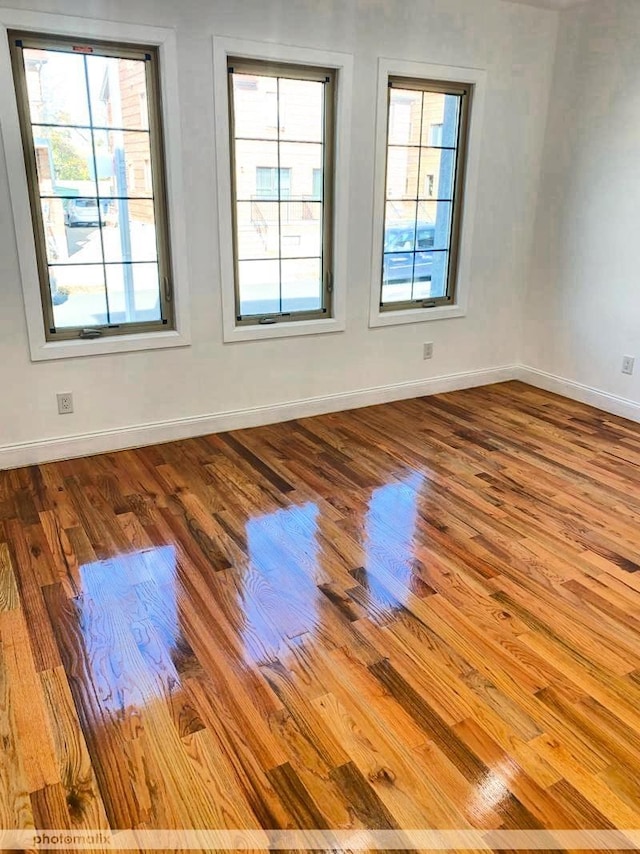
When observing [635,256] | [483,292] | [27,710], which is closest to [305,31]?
[483,292]

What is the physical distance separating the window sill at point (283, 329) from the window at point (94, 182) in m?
0.46

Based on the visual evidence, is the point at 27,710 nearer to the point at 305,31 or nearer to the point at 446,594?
the point at 446,594

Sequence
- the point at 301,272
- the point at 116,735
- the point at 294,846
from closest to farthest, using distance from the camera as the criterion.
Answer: the point at 294,846, the point at 116,735, the point at 301,272

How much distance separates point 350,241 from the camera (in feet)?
13.6

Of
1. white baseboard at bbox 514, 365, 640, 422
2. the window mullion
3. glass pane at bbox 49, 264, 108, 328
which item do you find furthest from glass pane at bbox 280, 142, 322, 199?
white baseboard at bbox 514, 365, 640, 422

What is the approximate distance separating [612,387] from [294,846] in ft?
12.8

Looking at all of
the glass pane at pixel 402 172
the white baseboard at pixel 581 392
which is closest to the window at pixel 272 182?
the glass pane at pixel 402 172

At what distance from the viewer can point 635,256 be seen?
419 centimetres

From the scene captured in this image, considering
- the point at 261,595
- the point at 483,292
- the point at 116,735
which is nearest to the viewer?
the point at 116,735

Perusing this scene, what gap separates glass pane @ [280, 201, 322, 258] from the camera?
3953mm

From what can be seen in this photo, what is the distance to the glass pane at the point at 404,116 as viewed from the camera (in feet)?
13.4

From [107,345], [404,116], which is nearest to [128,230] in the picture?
[107,345]

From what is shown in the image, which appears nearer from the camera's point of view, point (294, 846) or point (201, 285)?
point (294, 846)

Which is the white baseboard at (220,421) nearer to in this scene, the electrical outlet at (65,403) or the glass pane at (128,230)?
the electrical outlet at (65,403)
